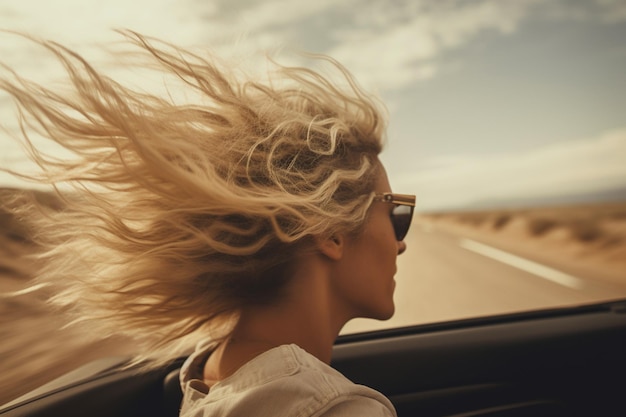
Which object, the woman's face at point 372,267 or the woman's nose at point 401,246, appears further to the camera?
the woman's nose at point 401,246

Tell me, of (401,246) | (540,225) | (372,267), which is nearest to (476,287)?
(401,246)

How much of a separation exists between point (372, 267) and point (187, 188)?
758 mm

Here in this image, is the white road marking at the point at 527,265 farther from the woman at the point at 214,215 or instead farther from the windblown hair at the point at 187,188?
the windblown hair at the point at 187,188

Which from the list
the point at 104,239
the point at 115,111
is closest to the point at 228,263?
the point at 104,239

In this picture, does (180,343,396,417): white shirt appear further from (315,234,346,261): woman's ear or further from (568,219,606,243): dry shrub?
(568,219,606,243): dry shrub

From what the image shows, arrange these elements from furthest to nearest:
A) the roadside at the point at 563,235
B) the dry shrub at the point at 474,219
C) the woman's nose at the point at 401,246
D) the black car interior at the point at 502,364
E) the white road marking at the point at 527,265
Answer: the dry shrub at the point at 474,219
the roadside at the point at 563,235
the white road marking at the point at 527,265
the black car interior at the point at 502,364
the woman's nose at the point at 401,246

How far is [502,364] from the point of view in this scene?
2803 mm

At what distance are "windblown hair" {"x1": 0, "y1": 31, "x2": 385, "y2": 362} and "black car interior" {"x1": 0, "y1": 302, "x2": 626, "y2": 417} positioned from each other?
3.79 ft

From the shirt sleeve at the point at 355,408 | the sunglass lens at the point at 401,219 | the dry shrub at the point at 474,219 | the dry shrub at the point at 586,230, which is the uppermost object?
the sunglass lens at the point at 401,219

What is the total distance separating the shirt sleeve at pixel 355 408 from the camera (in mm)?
1156

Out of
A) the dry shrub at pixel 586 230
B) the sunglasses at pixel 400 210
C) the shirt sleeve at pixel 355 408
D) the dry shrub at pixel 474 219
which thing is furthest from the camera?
the dry shrub at pixel 474 219

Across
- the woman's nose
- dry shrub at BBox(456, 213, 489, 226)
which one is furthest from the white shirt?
dry shrub at BBox(456, 213, 489, 226)

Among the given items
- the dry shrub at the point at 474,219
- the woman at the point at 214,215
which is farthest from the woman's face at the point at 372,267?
the dry shrub at the point at 474,219

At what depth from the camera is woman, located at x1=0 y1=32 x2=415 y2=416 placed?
1.53 m
